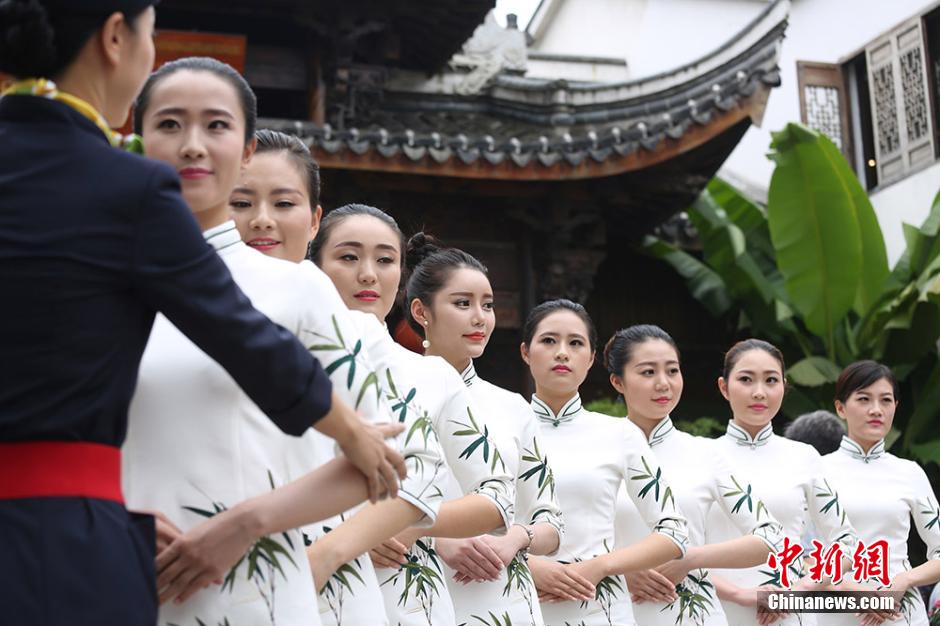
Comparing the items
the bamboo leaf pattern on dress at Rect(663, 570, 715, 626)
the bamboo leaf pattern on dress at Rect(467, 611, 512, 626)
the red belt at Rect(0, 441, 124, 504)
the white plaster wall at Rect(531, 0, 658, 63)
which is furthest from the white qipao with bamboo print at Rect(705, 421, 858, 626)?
the white plaster wall at Rect(531, 0, 658, 63)

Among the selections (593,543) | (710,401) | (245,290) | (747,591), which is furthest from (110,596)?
(710,401)

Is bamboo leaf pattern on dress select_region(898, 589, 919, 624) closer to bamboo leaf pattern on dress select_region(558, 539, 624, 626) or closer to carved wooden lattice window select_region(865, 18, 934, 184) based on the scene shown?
bamboo leaf pattern on dress select_region(558, 539, 624, 626)

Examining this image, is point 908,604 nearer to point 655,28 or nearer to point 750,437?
point 750,437

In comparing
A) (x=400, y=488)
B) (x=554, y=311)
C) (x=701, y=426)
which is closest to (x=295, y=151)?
(x=400, y=488)

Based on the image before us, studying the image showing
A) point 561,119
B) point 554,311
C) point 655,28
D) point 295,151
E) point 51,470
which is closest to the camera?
point 51,470

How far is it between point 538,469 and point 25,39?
2324 millimetres

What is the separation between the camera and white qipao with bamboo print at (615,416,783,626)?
4789 mm

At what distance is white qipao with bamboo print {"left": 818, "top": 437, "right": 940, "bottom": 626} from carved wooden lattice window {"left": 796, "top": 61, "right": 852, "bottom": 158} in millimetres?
8623

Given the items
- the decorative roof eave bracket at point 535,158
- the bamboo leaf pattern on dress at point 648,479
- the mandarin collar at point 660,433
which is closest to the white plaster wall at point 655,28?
the decorative roof eave bracket at point 535,158

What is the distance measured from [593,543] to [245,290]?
2572 millimetres

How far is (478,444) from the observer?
3.01 metres

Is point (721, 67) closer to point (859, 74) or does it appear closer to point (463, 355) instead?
point (859, 74)

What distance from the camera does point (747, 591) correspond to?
523 centimetres

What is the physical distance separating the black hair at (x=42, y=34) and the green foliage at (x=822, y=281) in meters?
9.23
